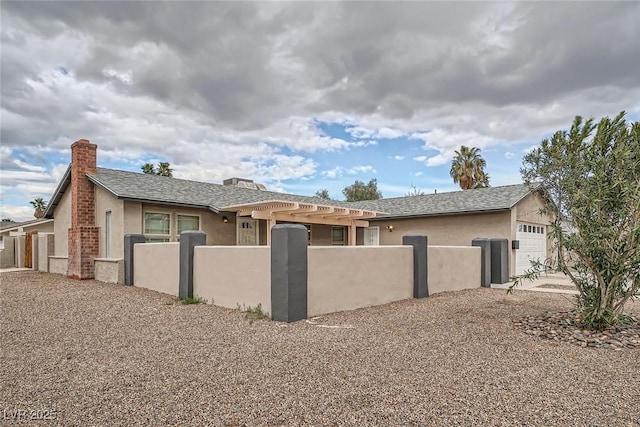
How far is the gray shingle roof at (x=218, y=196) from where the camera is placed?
13461 mm

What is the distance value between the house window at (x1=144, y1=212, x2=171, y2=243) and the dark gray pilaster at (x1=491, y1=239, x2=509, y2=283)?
11822 millimetres

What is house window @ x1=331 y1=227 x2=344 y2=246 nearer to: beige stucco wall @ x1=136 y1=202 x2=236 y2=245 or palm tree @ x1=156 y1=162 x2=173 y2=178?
beige stucco wall @ x1=136 y1=202 x2=236 y2=245

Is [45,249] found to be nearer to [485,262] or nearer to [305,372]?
[305,372]

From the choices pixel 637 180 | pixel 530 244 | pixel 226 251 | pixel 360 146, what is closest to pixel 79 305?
pixel 226 251

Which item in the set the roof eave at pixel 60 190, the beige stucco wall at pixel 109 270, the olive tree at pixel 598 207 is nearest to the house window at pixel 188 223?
the beige stucco wall at pixel 109 270

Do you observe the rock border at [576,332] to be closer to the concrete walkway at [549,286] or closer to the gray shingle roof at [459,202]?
the concrete walkway at [549,286]

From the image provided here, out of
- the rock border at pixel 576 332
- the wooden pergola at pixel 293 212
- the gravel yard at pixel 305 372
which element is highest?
the wooden pergola at pixel 293 212

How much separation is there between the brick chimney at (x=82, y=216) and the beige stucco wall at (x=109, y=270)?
40 cm

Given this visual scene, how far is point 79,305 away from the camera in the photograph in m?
8.73

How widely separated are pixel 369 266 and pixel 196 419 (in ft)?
19.3

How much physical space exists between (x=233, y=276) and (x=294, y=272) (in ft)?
6.33

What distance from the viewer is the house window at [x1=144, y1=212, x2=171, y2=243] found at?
1366 cm

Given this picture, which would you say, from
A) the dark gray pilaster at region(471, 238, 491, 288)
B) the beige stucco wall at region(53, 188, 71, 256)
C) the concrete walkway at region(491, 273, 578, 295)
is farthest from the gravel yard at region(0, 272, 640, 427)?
the beige stucco wall at region(53, 188, 71, 256)

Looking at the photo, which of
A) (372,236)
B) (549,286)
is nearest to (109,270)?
(372,236)
